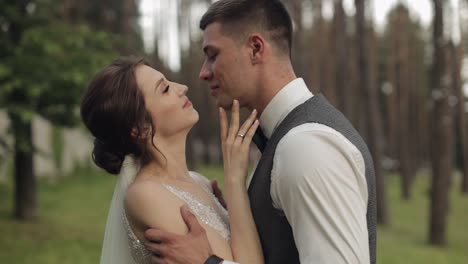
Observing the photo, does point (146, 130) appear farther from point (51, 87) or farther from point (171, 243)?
point (51, 87)

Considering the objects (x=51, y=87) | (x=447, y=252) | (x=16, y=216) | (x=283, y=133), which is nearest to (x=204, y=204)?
(x=283, y=133)

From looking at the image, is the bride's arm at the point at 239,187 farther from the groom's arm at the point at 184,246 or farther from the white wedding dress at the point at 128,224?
the white wedding dress at the point at 128,224

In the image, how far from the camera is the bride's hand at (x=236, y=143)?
2.43 metres

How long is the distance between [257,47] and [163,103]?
44 cm

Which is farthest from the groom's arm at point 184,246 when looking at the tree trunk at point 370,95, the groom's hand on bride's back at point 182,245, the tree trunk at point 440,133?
the tree trunk at point 370,95

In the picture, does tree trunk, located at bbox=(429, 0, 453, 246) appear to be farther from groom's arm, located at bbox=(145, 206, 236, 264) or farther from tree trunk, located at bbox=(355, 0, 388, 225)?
groom's arm, located at bbox=(145, 206, 236, 264)

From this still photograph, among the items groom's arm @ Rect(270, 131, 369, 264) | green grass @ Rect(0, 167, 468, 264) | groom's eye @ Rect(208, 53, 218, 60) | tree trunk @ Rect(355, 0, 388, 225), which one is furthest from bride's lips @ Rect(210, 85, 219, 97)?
tree trunk @ Rect(355, 0, 388, 225)

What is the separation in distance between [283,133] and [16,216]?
11.3 metres

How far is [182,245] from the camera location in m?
2.32

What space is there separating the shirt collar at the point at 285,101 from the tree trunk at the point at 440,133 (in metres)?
13.9

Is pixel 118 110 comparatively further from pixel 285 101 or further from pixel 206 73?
pixel 285 101

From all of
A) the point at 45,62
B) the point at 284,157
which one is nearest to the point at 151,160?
the point at 284,157

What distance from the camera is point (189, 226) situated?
2418 mm

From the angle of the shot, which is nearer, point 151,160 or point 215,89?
point 215,89
